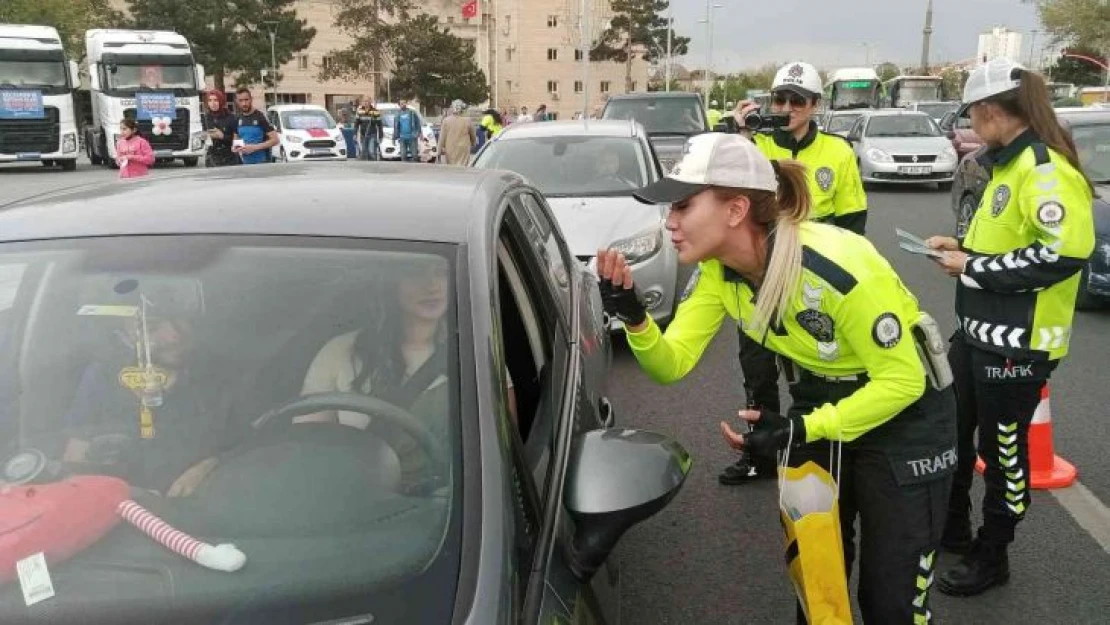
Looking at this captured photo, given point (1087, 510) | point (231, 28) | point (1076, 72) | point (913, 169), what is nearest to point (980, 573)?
point (1087, 510)

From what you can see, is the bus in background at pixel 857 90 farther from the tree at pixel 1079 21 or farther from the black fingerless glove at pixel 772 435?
the black fingerless glove at pixel 772 435

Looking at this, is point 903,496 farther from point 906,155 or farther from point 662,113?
point 906,155

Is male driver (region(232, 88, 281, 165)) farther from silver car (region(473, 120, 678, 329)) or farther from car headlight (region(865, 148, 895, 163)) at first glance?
car headlight (region(865, 148, 895, 163))

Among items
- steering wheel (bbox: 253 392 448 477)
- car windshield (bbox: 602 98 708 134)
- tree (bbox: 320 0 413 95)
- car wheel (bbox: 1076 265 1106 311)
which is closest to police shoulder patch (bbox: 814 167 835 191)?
steering wheel (bbox: 253 392 448 477)

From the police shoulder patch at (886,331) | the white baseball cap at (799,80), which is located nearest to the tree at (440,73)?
the white baseball cap at (799,80)

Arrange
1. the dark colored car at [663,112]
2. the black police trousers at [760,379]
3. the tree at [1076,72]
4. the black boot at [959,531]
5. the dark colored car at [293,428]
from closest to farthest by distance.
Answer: the dark colored car at [293,428] < the black boot at [959,531] < the black police trousers at [760,379] < the dark colored car at [663,112] < the tree at [1076,72]

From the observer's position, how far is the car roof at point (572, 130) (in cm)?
830

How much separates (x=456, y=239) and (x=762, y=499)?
2.66 metres

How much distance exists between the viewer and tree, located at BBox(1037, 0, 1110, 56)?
→ 50531mm

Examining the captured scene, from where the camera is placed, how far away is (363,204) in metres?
2.34

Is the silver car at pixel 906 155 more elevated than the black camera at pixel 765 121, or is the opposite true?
the black camera at pixel 765 121

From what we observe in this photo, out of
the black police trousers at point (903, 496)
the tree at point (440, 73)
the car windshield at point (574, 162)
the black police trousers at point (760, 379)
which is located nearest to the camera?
the black police trousers at point (903, 496)

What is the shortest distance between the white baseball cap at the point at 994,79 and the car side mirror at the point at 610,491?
1.85 meters

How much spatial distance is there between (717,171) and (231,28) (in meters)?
67.7
